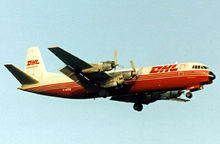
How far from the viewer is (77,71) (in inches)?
1489

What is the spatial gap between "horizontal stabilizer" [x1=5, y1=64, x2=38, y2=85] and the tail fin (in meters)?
1.59

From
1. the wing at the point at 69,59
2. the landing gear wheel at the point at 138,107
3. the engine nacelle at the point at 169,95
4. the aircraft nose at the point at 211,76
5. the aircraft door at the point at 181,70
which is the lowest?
the landing gear wheel at the point at 138,107

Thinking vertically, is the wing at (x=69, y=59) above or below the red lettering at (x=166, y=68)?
above

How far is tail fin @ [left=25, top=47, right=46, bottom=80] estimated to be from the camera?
44.5 m

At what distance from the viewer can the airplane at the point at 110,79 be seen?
37.1m

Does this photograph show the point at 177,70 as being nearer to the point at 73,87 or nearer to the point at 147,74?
the point at 147,74

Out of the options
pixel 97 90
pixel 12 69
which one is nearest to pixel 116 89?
pixel 97 90

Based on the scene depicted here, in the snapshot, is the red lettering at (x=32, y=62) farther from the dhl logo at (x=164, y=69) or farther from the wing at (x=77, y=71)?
the dhl logo at (x=164, y=69)

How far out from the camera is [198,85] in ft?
122

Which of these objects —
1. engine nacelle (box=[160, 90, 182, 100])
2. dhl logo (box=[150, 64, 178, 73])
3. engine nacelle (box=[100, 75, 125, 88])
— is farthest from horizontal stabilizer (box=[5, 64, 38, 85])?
engine nacelle (box=[160, 90, 182, 100])

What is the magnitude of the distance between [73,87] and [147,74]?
307 inches

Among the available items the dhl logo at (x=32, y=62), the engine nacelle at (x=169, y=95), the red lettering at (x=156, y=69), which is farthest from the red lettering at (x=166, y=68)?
the dhl logo at (x=32, y=62)

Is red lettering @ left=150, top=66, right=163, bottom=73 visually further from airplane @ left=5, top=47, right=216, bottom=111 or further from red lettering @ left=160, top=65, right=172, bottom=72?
red lettering @ left=160, top=65, right=172, bottom=72

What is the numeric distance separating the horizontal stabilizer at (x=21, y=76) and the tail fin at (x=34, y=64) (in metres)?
1.59
